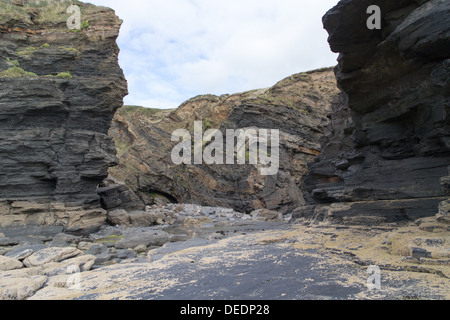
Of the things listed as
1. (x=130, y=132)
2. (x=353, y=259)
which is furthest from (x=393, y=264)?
Result: (x=130, y=132)

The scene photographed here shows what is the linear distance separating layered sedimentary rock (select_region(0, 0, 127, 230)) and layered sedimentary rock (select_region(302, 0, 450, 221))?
48.0 feet

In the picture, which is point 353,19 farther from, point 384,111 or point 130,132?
point 130,132

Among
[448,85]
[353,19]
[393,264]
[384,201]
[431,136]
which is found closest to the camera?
[393,264]

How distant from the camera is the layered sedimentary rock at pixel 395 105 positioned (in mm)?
7883

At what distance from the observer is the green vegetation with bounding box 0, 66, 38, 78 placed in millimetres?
17042

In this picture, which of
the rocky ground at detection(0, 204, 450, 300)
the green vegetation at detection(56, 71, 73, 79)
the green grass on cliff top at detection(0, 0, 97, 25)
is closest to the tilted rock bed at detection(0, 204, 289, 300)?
the rocky ground at detection(0, 204, 450, 300)

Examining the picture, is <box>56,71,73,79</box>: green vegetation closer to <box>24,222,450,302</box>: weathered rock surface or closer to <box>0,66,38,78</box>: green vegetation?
<box>0,66,38,78</box>: green vegetation

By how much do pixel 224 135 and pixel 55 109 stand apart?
21.4 metres

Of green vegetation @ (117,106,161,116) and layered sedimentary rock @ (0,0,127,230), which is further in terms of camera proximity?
green vegetation @ (117,106,161,116)

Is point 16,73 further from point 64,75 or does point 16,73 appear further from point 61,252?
point 61,252

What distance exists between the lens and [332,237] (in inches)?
362

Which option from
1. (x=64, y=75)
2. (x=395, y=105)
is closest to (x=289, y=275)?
(x=395, y=105)

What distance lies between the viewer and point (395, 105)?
32.9ft

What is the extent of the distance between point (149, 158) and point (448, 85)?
3337 centimetres
